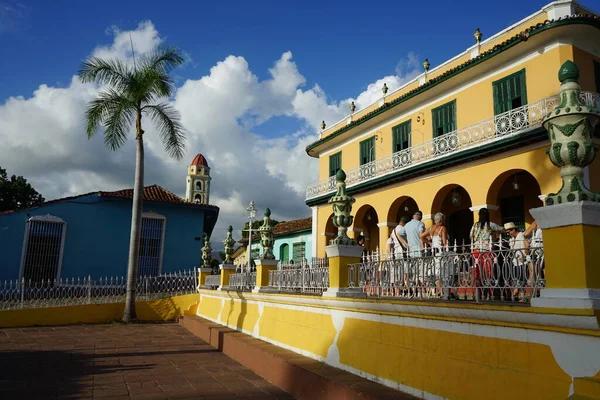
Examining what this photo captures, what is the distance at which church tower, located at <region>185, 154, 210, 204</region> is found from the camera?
49.6 metres

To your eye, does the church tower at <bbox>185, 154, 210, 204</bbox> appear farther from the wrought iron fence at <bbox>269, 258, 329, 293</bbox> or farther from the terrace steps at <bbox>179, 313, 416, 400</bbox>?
the wrought iron fence at <bbox>269, 258, 329, 293</bbox>

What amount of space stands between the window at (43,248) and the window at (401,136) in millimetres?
12789

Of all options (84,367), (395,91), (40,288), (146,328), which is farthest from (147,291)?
(395,91)

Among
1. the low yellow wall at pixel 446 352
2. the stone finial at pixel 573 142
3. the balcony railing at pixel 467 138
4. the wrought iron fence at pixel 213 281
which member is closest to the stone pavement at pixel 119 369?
the low yellow wall at pixel 446 352

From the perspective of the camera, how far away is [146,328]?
43.0 feet

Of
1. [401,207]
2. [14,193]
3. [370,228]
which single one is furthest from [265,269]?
[14,193]

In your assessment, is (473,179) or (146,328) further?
(146,328)

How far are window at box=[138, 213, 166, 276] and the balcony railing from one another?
8.47 meters

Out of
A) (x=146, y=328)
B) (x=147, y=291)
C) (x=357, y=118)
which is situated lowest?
(x=146, y=328)

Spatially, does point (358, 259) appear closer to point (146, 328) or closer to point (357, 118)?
point (146, 328)

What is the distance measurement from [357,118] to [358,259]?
1171 centimetres

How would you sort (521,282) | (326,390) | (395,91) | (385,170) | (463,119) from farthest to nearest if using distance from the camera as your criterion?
(395,91)
(385,170)
(463,119)
(326,390)
(521,282)

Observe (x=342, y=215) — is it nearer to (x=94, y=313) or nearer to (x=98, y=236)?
(x=94, y=313)

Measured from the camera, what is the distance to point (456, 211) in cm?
1376
